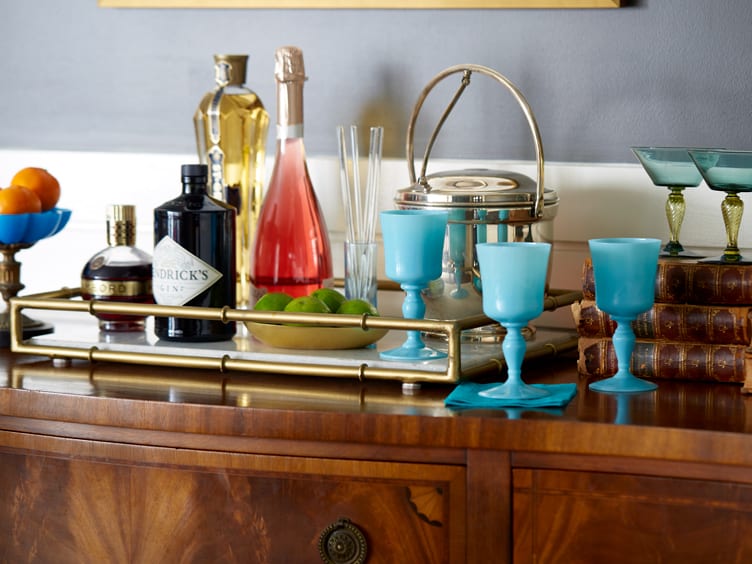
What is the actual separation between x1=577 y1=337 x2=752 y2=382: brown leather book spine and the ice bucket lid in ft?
0.65

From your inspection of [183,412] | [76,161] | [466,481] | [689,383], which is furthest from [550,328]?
[76,161]

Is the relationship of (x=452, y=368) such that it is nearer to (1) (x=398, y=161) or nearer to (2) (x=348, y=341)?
(2) (x=348, y=341)

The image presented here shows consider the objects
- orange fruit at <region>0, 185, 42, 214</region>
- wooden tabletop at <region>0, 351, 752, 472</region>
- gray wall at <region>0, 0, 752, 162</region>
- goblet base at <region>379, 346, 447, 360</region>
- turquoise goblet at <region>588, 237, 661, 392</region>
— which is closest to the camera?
wooden tabletop at <region>0, 351, 752, 472</region>

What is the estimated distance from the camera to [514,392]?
3.70ft

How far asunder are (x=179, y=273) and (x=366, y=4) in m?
0.55

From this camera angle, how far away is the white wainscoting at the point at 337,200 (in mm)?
1532

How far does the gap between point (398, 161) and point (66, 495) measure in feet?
2.35

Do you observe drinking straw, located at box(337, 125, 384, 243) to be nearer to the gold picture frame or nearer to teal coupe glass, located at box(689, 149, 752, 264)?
the gold picture frame

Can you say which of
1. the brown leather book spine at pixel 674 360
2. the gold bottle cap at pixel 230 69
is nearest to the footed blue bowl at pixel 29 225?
the gold bottle cap at pixel 230 69

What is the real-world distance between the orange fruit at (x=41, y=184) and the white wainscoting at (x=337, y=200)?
0.99 ft

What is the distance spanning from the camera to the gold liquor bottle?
5.21 ft

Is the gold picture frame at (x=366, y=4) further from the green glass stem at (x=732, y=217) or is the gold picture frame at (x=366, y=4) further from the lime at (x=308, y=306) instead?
the lime at (x=308, y=306)

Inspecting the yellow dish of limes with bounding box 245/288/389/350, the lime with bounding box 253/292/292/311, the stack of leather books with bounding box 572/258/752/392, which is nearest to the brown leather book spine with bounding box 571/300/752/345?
the stack of leather books with bounding box 572/258/752/392

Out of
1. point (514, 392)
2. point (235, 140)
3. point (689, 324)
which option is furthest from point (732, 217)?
point (235, 140)
